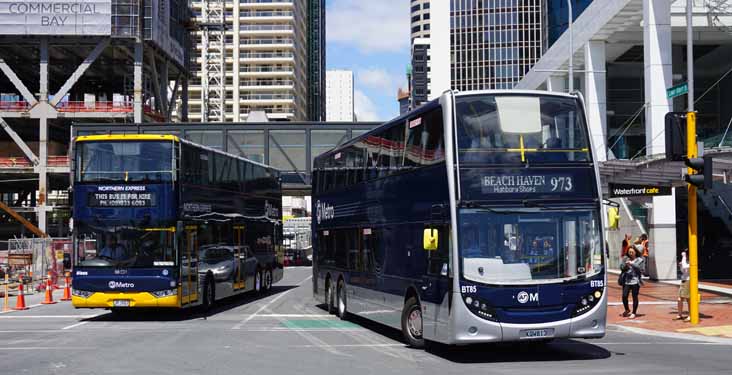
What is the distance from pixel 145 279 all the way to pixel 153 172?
2.60m

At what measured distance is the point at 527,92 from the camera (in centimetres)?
1326

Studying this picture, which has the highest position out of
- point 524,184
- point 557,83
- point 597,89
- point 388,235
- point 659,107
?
point 557,83

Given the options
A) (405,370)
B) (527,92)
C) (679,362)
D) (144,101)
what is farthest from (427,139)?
(144,101)

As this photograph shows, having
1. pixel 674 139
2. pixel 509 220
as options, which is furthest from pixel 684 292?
pixel 509 220

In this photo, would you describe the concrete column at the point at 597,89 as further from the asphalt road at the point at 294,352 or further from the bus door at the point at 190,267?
the bus door at the point at 190,267

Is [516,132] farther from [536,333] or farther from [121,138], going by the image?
[121,138]

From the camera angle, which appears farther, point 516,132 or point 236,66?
point 236,66

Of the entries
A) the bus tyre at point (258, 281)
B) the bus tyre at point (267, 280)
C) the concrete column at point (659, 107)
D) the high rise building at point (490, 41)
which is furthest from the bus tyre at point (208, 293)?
the high rise building at point (490, 41)

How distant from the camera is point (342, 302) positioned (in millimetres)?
20719

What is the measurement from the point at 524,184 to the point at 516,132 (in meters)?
0.85

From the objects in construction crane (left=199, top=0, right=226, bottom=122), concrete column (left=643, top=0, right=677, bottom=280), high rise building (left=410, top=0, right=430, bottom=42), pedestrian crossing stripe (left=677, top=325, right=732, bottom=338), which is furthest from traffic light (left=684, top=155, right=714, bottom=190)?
high rise building (left=410, top=0, right=430, bottom=42)

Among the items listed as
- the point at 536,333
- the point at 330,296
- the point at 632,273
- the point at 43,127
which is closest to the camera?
the point at 536,333

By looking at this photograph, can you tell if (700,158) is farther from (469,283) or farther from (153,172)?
(153,172)

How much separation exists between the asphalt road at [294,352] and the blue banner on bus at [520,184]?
2.64m
